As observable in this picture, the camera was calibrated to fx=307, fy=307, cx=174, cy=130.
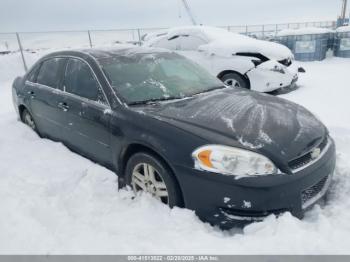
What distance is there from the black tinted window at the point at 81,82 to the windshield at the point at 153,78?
0.58 feet

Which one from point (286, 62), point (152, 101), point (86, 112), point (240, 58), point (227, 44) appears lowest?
point (286, 62)

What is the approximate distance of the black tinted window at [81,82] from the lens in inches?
125

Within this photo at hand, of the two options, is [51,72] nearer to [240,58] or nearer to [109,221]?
[109,221]

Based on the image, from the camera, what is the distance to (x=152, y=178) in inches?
103

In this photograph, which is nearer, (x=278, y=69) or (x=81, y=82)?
(x=81, y=82)

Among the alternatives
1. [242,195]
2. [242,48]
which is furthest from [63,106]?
[242,48]

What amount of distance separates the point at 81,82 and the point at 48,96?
0.77 meters

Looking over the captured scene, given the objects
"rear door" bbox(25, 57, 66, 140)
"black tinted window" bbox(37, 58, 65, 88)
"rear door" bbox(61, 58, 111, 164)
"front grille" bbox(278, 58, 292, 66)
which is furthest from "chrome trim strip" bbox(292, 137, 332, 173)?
"front grille" bbox(278, 58, 292, 66)

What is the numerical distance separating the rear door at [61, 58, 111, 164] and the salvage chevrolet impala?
0.01m

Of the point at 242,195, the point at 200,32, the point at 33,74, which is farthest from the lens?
the point at 200,32

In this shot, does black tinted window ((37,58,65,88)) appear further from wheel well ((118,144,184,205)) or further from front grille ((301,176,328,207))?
front grille ((301,176,328,207))

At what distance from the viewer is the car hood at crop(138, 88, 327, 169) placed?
2326mm

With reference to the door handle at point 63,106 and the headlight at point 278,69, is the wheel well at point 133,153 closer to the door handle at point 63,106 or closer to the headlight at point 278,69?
the door handle at point 63,106

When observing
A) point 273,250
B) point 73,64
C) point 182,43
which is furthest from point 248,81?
point 273,250
